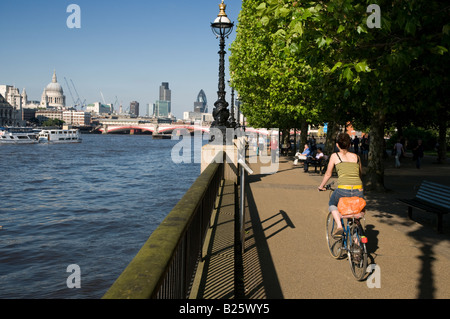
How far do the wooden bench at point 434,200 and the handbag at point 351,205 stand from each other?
A: 3510 millimetres

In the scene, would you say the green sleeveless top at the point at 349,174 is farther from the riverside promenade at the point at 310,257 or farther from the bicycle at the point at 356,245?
the riverside promenade at the point at 310,257

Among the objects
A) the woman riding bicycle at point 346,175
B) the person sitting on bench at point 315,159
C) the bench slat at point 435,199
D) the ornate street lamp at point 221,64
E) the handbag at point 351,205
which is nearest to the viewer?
the handbag at point 351,205

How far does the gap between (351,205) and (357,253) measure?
680 millimetres

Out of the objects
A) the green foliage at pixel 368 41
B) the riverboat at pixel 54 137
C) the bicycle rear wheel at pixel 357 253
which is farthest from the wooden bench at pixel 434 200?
the riverboat at pixel 54 137

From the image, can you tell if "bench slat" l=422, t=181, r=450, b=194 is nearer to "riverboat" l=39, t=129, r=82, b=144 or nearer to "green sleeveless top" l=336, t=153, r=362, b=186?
"green sleeveless top" l=336, t=153, r=362, b=186

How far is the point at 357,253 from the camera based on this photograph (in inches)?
232

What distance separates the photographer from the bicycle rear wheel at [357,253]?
230 inches

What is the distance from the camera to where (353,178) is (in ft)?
20.6

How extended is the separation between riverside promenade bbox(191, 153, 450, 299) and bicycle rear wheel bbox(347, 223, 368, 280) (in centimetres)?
13

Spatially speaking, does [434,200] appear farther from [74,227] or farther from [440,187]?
[74,227]

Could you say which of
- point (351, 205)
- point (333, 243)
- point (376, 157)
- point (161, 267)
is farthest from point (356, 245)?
point (376, 157)

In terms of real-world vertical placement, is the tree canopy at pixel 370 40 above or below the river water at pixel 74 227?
above

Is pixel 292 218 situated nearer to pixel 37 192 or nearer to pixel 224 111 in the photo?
pixel 224 111

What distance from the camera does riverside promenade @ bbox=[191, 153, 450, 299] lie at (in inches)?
211
